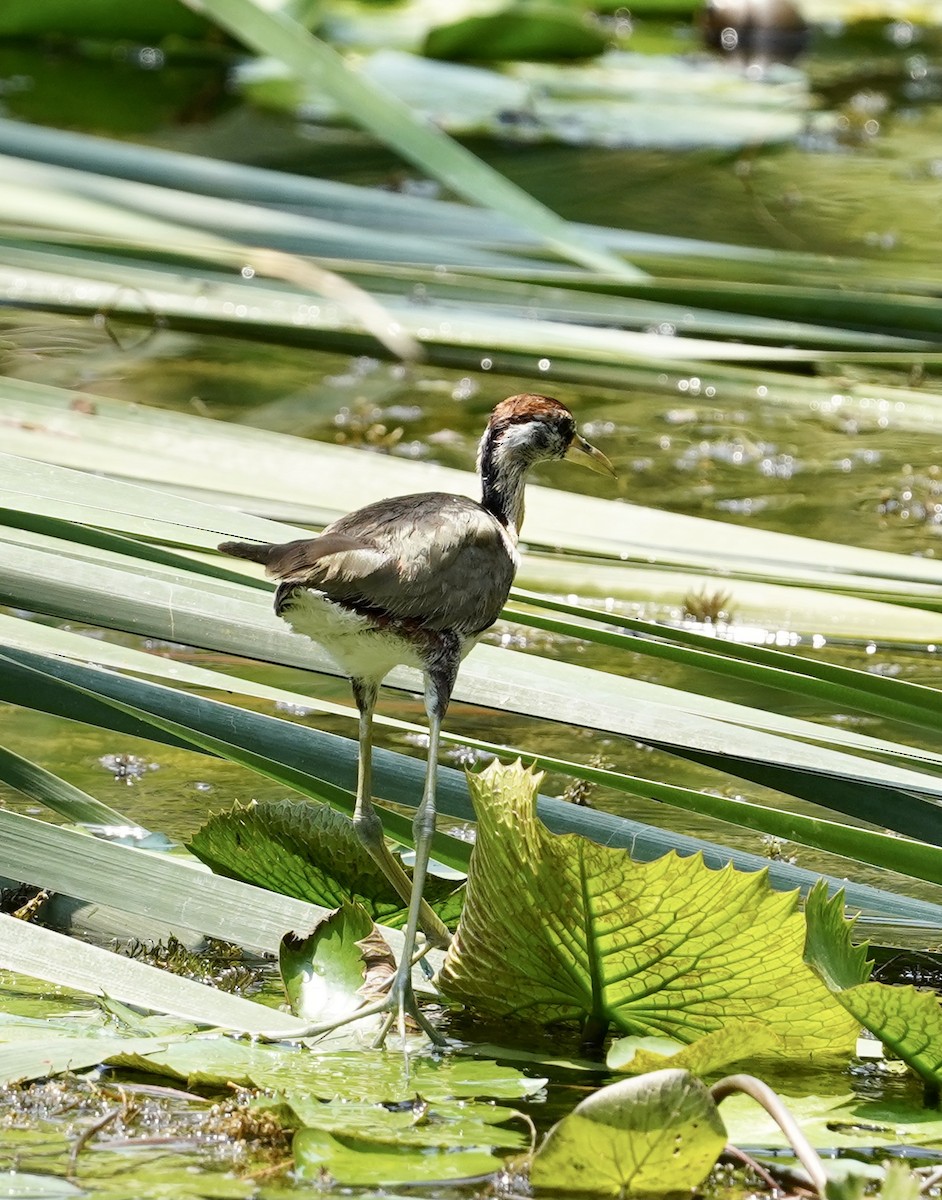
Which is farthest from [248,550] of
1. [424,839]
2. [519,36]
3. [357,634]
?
[519,36]

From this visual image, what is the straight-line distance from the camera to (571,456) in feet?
11.1

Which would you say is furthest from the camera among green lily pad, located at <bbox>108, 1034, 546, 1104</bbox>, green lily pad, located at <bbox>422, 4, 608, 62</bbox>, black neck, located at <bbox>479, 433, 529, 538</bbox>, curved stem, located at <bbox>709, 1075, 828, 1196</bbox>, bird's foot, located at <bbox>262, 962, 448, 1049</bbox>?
green lily pad, located at <bbox>422, 4, 608, 62</bbox>

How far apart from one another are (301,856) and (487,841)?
428mm

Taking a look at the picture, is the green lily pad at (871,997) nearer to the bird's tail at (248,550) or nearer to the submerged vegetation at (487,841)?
the submerged vegetation at (487,841)

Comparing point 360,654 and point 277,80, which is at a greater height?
point 277,80

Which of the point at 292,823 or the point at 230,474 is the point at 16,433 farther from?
the point at 292,823

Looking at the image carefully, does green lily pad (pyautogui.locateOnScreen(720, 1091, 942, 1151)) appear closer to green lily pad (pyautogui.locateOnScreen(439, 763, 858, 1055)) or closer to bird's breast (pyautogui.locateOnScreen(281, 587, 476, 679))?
green lily pad (pyautogui.locateOnScreen(439, 763, 858, 1055))

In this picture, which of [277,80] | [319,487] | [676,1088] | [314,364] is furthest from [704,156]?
[676,1088]

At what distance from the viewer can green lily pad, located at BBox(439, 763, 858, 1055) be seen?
92.5 inches

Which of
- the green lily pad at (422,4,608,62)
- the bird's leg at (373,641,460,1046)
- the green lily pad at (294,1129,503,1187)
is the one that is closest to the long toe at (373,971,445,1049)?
the bird's leg at (373,641,460,1046)

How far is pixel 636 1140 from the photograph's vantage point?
208cm

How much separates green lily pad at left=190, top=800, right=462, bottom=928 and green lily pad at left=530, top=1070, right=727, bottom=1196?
0.75 meters

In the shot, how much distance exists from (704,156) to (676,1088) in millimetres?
7262

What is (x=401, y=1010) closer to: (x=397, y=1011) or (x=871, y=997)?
(x=397, y=1011)
